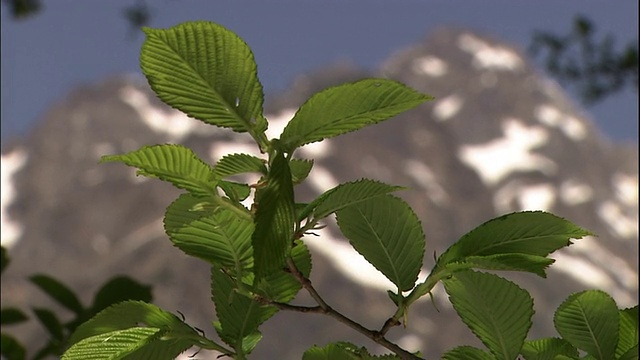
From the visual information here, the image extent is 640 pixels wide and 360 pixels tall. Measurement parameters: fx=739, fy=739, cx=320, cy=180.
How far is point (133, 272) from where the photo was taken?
2555cm

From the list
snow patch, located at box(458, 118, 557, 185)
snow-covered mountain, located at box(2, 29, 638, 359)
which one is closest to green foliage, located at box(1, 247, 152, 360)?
snow-covered mountain, located at box(2, 29, 638, 359)

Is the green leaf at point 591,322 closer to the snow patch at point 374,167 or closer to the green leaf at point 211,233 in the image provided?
the green leaf at point 211,233

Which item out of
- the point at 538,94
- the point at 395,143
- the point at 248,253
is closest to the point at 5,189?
the point at 395,143

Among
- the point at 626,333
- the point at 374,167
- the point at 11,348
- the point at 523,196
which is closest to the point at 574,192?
the point at 523,196

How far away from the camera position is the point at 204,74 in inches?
16.1

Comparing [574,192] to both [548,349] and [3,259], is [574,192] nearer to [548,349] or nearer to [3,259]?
[3,259]

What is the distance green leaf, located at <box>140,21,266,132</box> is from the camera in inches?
15.8

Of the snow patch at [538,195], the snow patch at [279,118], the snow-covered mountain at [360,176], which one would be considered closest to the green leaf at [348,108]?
the snow-covered mountain at [360,176]

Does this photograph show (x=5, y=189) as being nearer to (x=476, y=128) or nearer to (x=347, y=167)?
(x=347, y=167)

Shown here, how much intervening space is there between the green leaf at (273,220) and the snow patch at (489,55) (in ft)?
130

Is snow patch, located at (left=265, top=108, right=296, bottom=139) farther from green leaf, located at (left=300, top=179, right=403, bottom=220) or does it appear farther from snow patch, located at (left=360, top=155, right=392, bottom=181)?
green leaf, located at (left=300, top=179, right=403, bottom=220)

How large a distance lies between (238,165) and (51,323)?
931 millimetres

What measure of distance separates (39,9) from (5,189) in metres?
31.7

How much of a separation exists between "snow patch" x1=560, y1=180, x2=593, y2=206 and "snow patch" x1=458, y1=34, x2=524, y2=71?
27.6 feet
